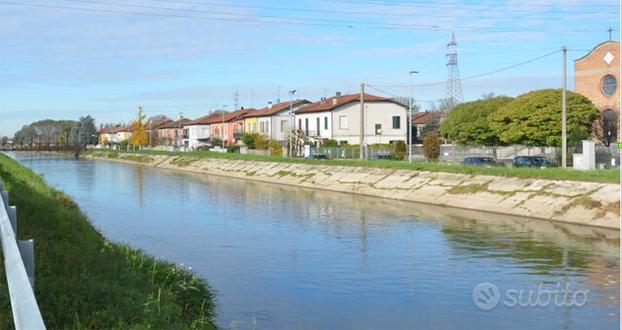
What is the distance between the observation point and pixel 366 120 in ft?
292

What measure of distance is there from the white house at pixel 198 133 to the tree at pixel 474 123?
71.1 metres

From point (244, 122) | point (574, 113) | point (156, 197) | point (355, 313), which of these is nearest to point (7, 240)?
point (355, 313)

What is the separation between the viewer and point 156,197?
4575 centimetres

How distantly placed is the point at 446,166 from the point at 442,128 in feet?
94.9

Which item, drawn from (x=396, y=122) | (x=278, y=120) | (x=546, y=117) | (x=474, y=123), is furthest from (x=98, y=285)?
(x=278, y=120)

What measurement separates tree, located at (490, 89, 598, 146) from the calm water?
2442cm

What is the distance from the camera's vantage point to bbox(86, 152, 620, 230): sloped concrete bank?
31.2 metres

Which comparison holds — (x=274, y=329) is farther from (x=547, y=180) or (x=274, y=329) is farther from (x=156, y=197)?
(x=156, y=197)

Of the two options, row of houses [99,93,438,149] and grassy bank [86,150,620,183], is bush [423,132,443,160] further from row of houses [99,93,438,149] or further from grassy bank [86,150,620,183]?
row of houses [99,93,438,149]

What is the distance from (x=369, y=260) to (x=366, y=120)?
6826 cm

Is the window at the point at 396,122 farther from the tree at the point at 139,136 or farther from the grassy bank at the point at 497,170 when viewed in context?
the tree at the point at 139,136

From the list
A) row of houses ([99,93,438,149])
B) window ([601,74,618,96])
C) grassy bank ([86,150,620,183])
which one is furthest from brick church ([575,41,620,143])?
row of houses ([99,93,438,149])

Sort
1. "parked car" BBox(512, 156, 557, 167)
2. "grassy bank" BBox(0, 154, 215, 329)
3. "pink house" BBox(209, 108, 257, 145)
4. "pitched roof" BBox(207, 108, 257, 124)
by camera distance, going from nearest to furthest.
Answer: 1. "grassy bank" BBox(0, 154, 215, 329)
2. "parked car" BBox(512, 156, 557, 167)
3. "pink house" BBox(209, 108, 257, 145)
4. "pitched roof" BBox(207, 108, 257, 124)

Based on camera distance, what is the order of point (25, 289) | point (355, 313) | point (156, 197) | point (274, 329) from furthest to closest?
point (156, 197), point (355, 313), point (274, 329), point (25, 289)
